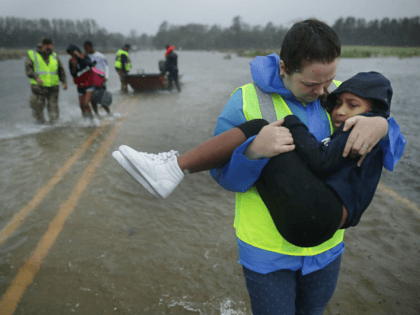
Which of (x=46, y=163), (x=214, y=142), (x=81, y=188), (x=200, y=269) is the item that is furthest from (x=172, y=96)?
(x=214, y=142)

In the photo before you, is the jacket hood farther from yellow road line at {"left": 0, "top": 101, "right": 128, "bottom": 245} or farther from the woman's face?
yellow road line at {"left": 0, "top": 101, "right": 128, "bottom": 245}

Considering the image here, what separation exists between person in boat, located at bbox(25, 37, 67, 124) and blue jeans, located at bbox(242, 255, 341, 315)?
24.9 ft

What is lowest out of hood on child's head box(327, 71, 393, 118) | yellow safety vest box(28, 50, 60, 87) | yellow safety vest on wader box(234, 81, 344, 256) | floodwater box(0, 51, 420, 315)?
floodwater box(0, 51, 420, 315)

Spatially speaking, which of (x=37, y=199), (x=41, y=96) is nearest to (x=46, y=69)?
(x=41, y=96)

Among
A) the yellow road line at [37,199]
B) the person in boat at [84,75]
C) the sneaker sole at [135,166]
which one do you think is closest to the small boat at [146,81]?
the person in boat at [84,75]

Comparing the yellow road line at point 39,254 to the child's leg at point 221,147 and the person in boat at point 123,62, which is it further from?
the person in boat at point 123,62

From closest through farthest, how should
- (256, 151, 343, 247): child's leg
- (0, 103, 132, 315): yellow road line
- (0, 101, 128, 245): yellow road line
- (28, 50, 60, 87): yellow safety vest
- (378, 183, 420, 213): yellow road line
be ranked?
(256, 151, 343, 247): child's leg
(0, 103, 132, 315): yellow road line
(0, 101, 128, 245): yellow road line
(378, 183, 420, 213): yellow road line
(28, 50, 60, 87): yellow safety vest

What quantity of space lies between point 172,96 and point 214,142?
10.5 metres

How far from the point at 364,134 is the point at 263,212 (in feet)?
1.74

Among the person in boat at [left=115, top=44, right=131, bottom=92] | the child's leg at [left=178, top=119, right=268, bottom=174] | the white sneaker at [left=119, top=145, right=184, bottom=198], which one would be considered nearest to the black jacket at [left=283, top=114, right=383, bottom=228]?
the child's leg at [left=178, top=119, right=268, bottom=174]

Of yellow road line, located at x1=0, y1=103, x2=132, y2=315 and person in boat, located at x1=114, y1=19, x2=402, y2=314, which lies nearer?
person in boat, located at x1=114, y1=19, x2=402, y2=314

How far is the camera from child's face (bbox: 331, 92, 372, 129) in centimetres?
130

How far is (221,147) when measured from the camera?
125 cm

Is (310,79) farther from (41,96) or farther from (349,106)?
(41,96)
